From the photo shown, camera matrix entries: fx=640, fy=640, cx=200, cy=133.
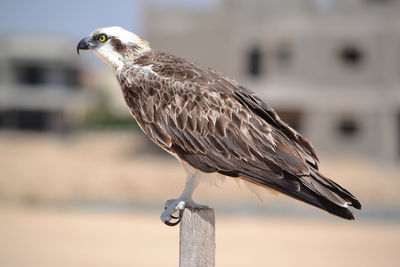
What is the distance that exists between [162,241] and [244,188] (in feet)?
12.3

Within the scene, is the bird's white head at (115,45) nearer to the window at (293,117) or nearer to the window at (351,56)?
the window at (351,56)

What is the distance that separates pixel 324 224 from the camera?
17172 millimetres

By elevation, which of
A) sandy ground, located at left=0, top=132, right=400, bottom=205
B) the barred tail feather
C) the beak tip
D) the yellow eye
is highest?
the yellow eye

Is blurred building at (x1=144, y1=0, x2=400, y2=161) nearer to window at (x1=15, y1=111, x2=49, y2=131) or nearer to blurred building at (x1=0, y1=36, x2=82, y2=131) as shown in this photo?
blurred building at (x1=0, y1=36, x2=82, y2=131)

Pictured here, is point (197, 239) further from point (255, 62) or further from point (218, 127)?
point (255, 62)

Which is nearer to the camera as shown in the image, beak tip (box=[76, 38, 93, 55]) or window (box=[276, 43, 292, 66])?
beak tip (box=[76, 38, 93, 55])

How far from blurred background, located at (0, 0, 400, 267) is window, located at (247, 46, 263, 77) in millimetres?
56

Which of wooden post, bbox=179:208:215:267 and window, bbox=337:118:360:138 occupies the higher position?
wooden post, bbox=179:208:215:267

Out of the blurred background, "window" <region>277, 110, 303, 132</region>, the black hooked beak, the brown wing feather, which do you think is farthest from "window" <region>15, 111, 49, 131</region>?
the brown wing feather

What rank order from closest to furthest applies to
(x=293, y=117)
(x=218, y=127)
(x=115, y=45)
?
(x=218, y=127) → (x=115, y=45) → (x=293, y=117)

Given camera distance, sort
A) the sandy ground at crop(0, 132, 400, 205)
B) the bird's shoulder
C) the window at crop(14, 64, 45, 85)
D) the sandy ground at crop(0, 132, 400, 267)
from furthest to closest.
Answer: the window at crop(14, 64, 45, 85) < the sandy ground at crop(0, 132, 400, 205) < the sandy ground at crop(0, 132, 400, 267) < the bird's shoulder

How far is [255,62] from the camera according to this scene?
3159cm

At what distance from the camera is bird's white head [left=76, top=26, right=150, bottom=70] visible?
16.0 ft

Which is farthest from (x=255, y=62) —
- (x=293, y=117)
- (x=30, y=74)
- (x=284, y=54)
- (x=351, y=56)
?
(x=30, y=74)
